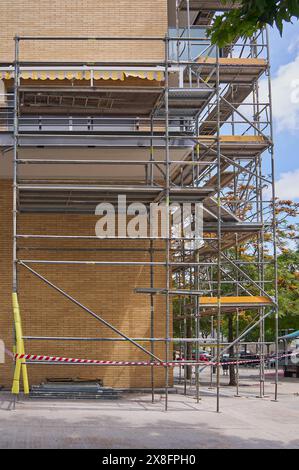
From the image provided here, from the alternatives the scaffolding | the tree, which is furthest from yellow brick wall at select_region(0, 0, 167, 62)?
the tree

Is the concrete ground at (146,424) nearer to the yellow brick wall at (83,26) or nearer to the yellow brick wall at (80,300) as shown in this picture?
the yellow brick wall at (80,300)

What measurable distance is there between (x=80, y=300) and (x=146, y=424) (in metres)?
5.88

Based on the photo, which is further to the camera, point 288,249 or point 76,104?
point 288,249

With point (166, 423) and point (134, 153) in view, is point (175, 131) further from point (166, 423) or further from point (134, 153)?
point (166, 423)

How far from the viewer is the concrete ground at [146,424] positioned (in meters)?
10.3

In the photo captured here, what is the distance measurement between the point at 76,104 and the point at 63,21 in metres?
3.11

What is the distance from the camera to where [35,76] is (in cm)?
1487

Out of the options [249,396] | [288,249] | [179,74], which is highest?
[179,74]

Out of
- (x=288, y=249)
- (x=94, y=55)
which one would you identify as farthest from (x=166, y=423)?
(x=288, y=249)

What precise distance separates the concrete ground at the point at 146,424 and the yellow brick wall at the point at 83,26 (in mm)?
8341

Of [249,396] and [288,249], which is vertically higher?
[288,249]

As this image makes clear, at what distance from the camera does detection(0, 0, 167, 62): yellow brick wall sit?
59.9 feet

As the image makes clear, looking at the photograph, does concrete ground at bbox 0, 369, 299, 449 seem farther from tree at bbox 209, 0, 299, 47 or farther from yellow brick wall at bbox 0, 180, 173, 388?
tree at bbox 209, 0, 299, 47

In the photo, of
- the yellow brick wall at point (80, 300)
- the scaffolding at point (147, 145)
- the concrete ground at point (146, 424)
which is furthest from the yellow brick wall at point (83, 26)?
the concrete ground at point (146, 424)
